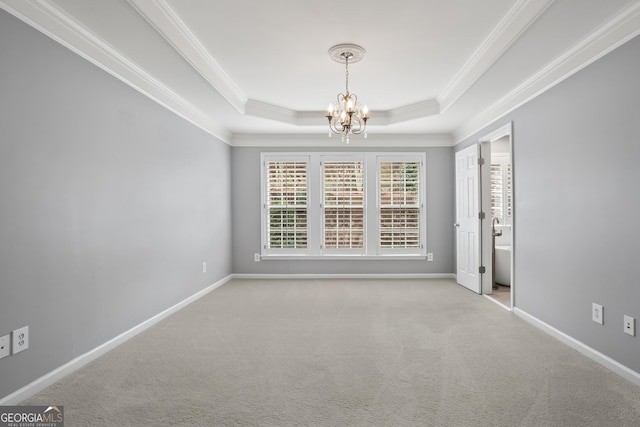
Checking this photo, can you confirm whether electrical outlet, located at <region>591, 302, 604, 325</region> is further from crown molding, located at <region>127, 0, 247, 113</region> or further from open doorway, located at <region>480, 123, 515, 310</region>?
crown molding, located at <region>127, 0, 247, 113</region>

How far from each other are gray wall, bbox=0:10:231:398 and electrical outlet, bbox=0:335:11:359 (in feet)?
0.13

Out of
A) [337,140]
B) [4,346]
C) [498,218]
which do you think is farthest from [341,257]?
[4,346]

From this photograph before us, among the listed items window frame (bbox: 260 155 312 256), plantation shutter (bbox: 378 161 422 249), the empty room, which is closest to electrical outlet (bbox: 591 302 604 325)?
the empty room

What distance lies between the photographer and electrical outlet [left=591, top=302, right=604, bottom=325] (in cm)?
267

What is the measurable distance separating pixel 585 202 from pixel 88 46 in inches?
155

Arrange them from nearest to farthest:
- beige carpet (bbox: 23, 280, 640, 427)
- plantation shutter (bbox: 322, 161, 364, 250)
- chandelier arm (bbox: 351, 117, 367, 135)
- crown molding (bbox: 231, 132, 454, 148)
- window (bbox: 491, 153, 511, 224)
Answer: beige carpet (bbox: 23, 280, 640, 427)
chandelier arm (bbox: 351, 117, 367, 135)
crown molding (bbox: 231, 132, 454, 148)
plantation shutter (bbox: 322, 161, 364, 250)
window (bbox: 491, 153, 511, 224)

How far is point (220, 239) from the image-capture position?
5527 millimetres

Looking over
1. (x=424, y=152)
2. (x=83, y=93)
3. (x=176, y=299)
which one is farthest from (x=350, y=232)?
(x=83, y=93)

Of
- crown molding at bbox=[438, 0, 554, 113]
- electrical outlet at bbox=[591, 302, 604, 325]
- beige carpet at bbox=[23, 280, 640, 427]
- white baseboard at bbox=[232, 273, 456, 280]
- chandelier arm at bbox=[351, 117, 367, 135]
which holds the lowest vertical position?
beige carpet at bbox=[23, 280, 640, 427]

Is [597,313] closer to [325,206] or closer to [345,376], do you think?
[345,376]

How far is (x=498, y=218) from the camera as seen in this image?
21.2 feet

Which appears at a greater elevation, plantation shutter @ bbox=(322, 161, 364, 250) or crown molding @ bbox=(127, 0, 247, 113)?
crown molding @ bbox=(127, 0, 247, 113)

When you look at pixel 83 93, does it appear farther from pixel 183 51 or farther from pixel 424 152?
pixel 424 152

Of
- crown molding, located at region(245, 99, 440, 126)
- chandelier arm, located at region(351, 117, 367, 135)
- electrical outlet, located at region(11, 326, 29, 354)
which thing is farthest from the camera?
crown molding, located at region(245, 99, 440, 126)
